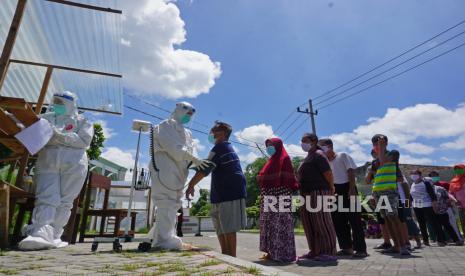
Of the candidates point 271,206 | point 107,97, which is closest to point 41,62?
point 107,97

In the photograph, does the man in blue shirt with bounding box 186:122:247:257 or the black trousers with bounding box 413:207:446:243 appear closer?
the man in blue shirt with bounding box 186:122:247:257

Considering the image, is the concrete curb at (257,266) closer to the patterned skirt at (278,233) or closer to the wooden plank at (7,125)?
the patterned skirt at (278,233)

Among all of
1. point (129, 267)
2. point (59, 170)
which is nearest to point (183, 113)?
point (59, 170)

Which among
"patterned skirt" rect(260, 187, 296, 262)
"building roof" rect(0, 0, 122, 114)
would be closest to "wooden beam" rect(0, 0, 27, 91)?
"building roof" rect(0, 0, 122, 114)

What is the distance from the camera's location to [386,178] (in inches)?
193

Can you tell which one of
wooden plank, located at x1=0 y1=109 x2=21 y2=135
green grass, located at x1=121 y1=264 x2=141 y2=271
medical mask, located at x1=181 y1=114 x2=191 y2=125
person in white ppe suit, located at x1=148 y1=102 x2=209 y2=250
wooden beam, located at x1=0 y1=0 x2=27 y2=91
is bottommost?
green grass, located at x1=121 y1=264 x2=141 y2=271

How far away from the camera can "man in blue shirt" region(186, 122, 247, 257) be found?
3.94 meters

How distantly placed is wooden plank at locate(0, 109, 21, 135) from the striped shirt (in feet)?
16.5

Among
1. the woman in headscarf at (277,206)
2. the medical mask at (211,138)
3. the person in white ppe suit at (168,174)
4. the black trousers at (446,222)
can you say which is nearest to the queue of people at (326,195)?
the woman in headscarf at (277,206)

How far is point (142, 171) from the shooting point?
8727 mm

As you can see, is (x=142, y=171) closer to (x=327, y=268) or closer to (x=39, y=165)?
(x=39, y=165)

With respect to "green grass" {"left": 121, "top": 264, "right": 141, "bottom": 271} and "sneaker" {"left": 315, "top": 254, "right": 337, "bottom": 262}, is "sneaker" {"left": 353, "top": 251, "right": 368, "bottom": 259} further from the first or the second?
"green grass" {"left": 121, "top": 264, "right": 141, "bottom": 271}

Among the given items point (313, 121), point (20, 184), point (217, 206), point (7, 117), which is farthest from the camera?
point (313, 121)

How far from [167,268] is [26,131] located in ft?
8.96
